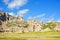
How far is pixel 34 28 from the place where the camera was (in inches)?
7766

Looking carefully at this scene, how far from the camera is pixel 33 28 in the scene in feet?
646

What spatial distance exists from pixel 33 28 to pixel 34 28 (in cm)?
129
